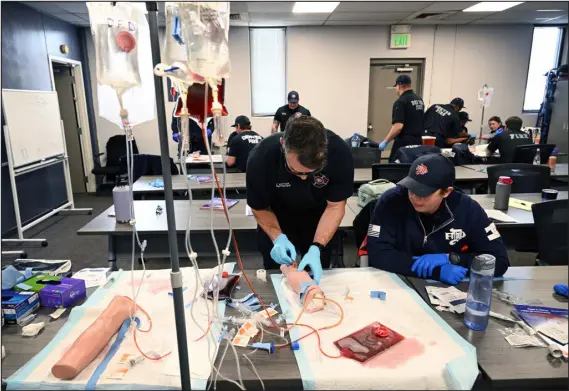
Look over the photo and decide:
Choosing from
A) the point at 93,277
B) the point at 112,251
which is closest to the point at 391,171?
the point at 112,251

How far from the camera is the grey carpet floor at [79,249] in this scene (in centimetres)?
319

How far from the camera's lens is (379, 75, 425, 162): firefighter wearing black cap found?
461 centimetres

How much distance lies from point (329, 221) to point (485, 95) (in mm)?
5957

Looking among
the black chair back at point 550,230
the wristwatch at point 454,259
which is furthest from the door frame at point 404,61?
the wristwatch at point 454,259

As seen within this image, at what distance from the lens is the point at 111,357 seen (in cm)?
105

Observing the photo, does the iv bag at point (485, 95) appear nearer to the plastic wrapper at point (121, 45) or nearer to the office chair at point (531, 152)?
the office chair at point (531, 152)

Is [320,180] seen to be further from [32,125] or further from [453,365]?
[32,125]

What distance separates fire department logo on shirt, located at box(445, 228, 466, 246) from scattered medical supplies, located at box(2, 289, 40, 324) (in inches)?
63.1

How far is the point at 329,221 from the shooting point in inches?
67.9

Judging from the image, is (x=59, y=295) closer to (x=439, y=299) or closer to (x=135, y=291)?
(x=135, y=291)

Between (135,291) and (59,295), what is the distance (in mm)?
247

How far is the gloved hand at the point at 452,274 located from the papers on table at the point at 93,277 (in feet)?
4.41

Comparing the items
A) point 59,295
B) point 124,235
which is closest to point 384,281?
point 59,295

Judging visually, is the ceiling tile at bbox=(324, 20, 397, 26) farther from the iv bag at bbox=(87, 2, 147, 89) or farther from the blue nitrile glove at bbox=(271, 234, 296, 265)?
the iv bag at bbox=(87, 2, 147, 89)
